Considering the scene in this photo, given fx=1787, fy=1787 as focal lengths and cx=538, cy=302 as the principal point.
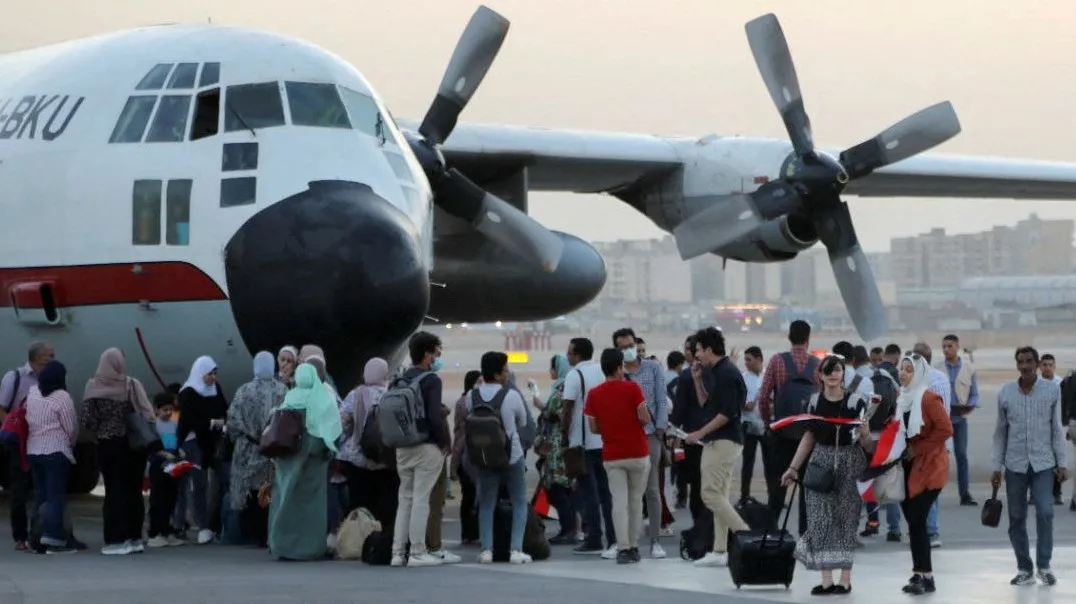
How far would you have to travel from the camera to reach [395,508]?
1198 cm

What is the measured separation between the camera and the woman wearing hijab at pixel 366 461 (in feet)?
38.7

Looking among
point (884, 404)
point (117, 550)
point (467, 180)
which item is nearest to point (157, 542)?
point (117, 550)

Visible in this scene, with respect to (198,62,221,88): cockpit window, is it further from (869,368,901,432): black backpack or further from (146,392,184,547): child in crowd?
(869,368,901,432): black backpack

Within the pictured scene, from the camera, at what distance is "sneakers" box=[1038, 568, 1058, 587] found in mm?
10328

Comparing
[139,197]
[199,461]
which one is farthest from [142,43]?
[199,461]

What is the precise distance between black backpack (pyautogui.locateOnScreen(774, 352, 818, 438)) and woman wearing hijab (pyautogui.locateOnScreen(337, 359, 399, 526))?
112 inches

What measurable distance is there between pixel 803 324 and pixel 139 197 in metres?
4.85

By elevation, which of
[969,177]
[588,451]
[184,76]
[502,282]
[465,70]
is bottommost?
[588,451]

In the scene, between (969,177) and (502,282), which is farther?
(969,177)

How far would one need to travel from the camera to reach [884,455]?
32.3ft

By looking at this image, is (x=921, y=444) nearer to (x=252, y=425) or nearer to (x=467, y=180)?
(x=252, y=425)

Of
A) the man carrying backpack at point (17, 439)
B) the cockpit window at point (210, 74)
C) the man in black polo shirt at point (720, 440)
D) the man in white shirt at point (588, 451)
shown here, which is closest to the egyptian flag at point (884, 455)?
the man in black polo shirt at point (720, 440)

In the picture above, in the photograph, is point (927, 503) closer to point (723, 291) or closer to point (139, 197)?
point (139, 197)

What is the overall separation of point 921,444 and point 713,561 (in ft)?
5.86
